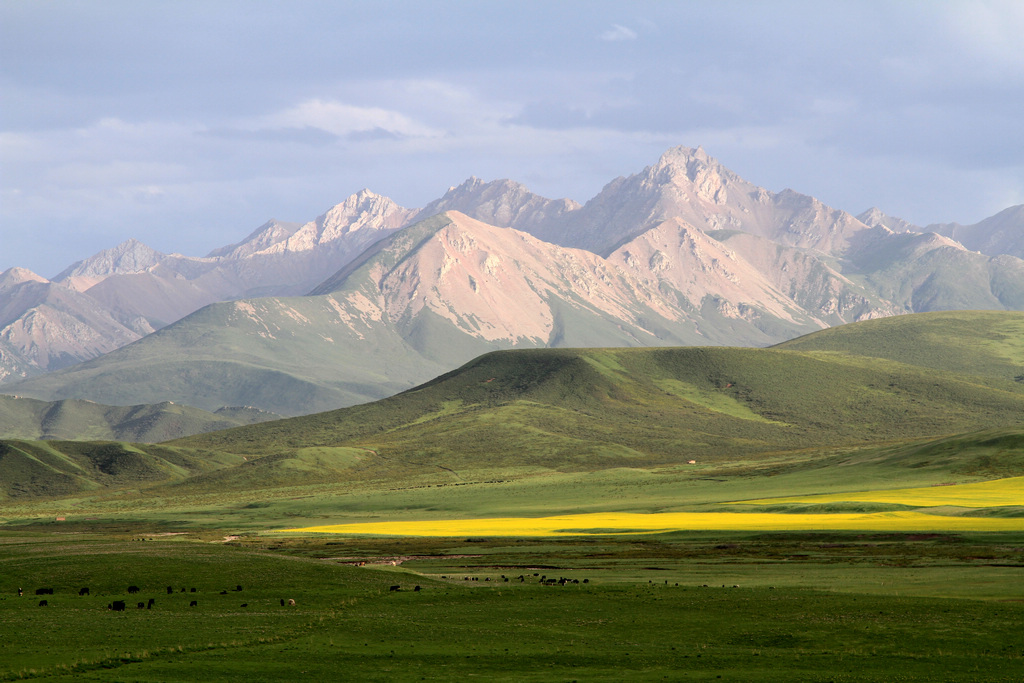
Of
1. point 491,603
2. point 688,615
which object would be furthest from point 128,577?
point 688,615

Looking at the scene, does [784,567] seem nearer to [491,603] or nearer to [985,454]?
[491,603]

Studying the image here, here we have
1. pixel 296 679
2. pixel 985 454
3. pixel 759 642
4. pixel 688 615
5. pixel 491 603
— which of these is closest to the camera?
pixel 296 679

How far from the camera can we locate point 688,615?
55.5 metres

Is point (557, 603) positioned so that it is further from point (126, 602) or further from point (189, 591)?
point (126, 602)

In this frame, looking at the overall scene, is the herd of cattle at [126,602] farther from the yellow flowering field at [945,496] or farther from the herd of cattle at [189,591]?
the yellow flowering field at [945,496]

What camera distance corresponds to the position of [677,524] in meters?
117

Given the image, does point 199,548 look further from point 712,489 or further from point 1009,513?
point 712,489

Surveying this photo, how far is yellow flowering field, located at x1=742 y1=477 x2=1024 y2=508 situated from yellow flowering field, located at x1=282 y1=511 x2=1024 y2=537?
1235 cm

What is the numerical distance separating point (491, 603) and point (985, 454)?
5496 inches

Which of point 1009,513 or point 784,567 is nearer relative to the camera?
point 784,567

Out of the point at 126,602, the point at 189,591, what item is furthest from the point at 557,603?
the point at 126,602

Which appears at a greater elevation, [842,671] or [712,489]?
[842,671]

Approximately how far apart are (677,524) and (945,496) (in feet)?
132

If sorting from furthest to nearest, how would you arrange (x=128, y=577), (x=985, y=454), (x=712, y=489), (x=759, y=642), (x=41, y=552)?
(x=712, y=489) < (x=985, y=454) < (x=41, y=552) < (x=128, y=577) < (x=759, y=642)
